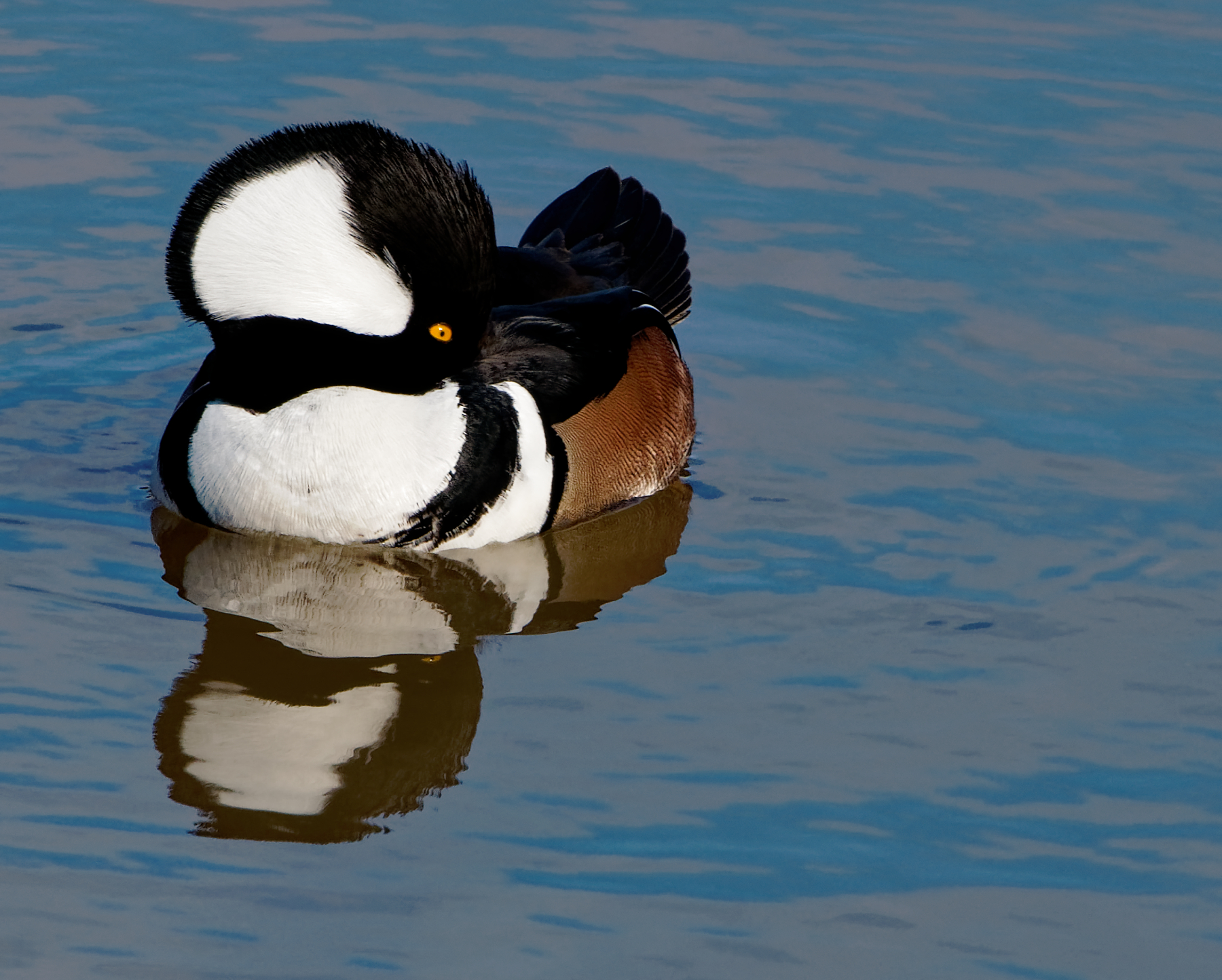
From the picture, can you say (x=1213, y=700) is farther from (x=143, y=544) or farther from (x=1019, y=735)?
(x=143, y=544)

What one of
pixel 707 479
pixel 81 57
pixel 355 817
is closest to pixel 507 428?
pixel 707 479

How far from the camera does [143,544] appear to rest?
286 inches

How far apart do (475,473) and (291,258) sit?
1.13m

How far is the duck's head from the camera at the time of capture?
21.1 ft

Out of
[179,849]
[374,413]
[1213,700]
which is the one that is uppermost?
[374,413]

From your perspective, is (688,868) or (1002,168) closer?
(688,868)

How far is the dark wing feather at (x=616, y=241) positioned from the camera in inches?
354

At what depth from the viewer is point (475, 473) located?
7.07m

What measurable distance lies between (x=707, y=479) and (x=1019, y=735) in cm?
248

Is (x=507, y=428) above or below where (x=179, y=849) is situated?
above

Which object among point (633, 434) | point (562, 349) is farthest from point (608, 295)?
point (633, 434)

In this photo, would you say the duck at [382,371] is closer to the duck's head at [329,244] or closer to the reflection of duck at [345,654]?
the duck's head at [329,244]

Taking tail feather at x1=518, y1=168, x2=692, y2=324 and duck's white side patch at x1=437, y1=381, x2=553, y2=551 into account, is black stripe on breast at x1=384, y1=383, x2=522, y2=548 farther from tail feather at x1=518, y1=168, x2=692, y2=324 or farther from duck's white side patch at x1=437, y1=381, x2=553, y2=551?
tail feather at x1=518, y1=168, x2=692, y2=324

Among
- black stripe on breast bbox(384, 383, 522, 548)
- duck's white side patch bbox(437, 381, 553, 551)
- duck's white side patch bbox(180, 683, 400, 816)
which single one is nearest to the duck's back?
duck's white side patch bbox(437, 381, 553, 551)
